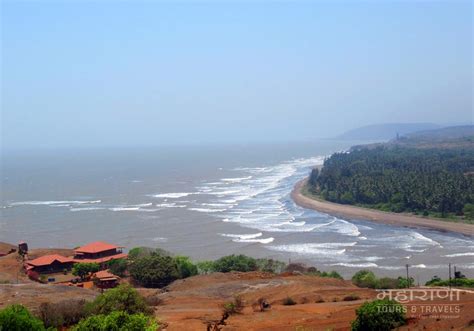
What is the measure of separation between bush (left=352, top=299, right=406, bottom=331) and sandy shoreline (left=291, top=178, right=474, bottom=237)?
4377cm

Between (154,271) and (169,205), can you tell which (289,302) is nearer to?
(154,271)

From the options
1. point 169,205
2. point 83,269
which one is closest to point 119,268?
point 83,269

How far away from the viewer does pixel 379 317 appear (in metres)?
18.2

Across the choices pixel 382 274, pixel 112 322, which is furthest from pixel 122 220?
pixel 112 322

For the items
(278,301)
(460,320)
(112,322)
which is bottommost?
(278,301)

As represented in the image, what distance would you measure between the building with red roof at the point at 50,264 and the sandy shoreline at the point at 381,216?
40957mm

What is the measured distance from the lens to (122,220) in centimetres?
7044

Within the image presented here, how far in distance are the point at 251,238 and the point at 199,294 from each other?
27.0 m

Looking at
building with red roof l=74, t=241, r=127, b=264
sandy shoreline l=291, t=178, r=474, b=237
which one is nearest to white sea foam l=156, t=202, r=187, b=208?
sandy shoreline l=291, t=178, r=474, b=237

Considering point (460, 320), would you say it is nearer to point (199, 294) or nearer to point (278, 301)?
point (278, 301)

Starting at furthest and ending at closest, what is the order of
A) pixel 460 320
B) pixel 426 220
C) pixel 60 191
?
pixel 60 191 < pixel 426 220 < pixel 460 320

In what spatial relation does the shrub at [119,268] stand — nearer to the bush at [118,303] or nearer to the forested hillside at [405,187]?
the bush at [118,303]

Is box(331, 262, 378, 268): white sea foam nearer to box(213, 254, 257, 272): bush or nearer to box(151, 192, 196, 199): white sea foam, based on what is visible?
box(213, 254, 257, 272): bush

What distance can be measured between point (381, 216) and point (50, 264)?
4442cm
